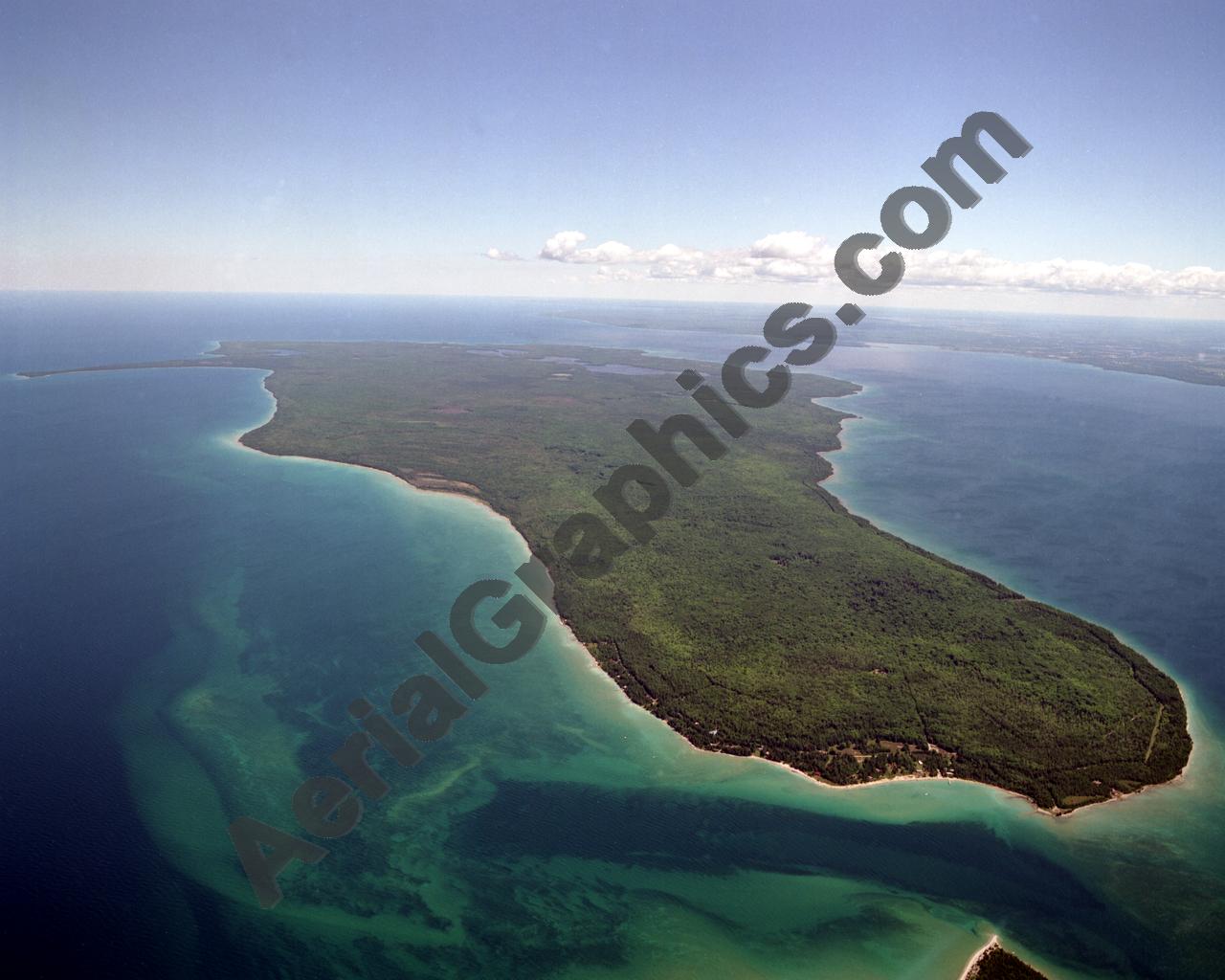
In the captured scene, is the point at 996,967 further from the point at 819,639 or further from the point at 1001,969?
the point at 819,639

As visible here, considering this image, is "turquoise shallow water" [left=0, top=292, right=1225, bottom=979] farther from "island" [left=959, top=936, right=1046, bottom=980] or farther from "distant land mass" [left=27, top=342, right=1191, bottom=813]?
"distant land mass" [left=27, top=342, right=1191, bottom=813]

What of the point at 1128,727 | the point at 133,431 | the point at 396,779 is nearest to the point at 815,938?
the point at 396,779

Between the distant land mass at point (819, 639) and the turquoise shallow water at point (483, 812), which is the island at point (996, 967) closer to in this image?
the turquoise shallow water at point (483, 812)

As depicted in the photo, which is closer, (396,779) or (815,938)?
(815,938)

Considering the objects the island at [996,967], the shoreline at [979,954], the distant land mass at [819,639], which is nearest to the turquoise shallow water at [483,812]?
the shoreline at [979,954]

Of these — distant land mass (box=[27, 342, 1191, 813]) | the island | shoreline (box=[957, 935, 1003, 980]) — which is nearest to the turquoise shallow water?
shoreline (box=[957, 935, 1003, 980])

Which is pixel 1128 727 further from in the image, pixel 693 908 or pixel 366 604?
pixel 366 604

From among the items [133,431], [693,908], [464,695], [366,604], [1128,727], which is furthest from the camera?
[133,431]
